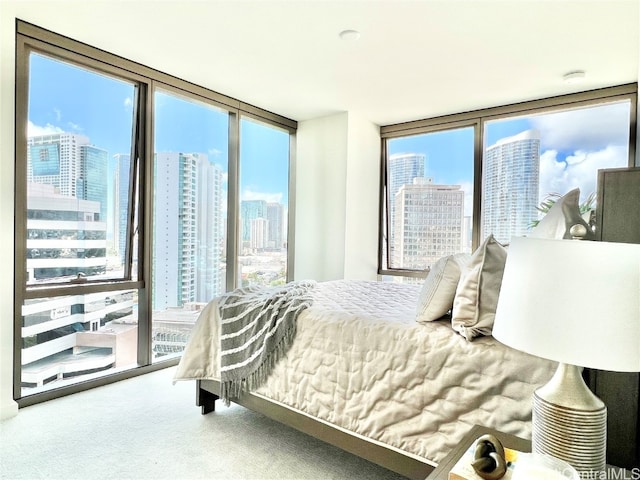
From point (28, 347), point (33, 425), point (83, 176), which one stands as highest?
point (83, 176)

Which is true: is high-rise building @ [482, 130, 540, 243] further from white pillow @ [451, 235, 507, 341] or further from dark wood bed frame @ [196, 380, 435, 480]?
dark wood bed frame @ [196, 380, 435, 480]

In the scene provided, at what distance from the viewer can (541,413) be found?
1030mm

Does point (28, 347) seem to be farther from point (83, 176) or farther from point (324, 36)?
point (324, 36)

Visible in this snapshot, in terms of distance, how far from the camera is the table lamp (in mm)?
860

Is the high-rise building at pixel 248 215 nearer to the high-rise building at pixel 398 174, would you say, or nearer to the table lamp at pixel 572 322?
the high-rise building at pixel 398 174

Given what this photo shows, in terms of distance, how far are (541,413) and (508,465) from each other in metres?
0.16

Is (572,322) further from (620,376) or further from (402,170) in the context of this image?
(402,170)

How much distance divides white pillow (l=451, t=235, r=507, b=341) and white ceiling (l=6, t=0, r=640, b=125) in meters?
1.69

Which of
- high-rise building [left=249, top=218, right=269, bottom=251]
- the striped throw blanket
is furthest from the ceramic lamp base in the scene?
high-rise building [left=249, top=218, right=269, bottom=251]

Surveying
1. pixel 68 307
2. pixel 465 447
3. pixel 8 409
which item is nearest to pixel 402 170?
pixel 68 307

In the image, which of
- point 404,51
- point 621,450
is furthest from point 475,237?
point 621,450

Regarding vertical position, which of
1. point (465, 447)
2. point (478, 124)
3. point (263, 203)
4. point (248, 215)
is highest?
point (478, 124)

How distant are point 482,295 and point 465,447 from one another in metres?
0.61

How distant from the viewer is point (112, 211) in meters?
3.24
